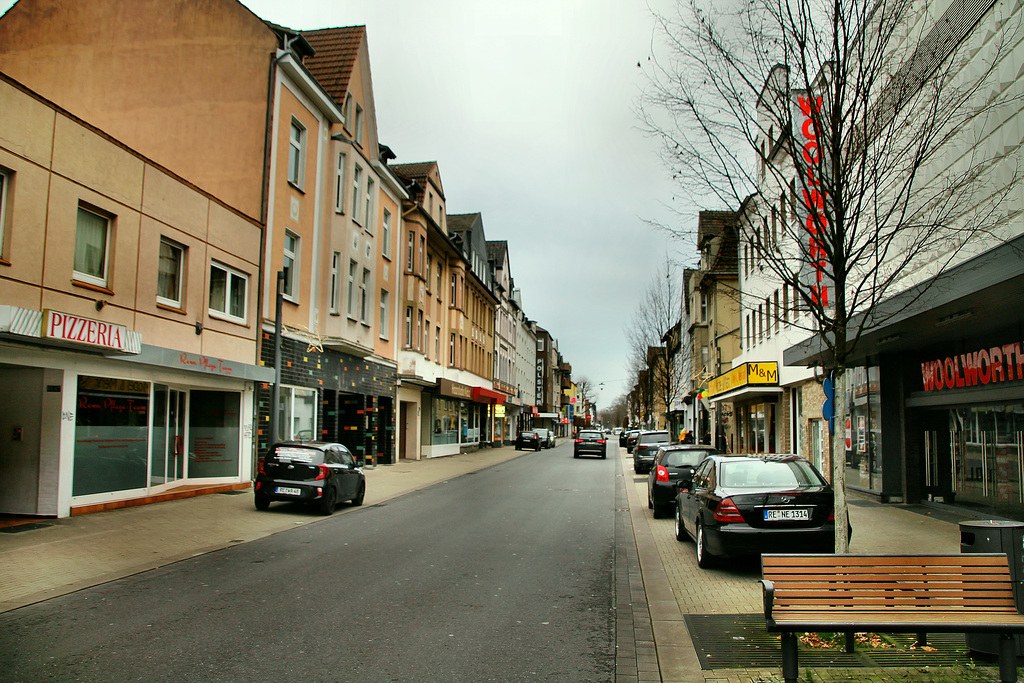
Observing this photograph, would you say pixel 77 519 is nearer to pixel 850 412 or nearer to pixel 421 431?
pixel 850 412

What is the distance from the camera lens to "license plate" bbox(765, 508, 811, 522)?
28.3 ft

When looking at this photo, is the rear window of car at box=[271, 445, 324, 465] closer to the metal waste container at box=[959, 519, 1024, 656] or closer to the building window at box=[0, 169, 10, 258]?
the building window at box=[0, 169, 10, 258]

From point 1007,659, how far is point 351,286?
73.9ft

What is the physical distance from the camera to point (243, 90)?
19.7 meters

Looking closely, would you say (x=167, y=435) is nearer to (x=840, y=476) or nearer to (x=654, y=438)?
(x=840, y=476)

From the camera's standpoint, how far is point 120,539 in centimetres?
1063

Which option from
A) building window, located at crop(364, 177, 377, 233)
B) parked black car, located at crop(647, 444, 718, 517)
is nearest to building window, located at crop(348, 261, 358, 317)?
building window, located at crop(364, 177, 377, 233)

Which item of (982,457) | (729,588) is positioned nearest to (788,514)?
(729,588)

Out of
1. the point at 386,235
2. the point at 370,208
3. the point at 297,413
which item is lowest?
the point at 297,413

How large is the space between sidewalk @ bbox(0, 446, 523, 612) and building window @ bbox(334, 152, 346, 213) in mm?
10247

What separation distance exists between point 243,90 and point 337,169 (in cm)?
460

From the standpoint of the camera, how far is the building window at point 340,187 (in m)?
23.7

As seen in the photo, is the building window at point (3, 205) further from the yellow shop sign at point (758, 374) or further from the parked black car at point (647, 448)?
the yellow shop sign at point (758, 374)

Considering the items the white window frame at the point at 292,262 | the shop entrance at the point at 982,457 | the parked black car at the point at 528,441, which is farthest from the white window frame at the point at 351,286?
the parked black car at the point at 528,441
